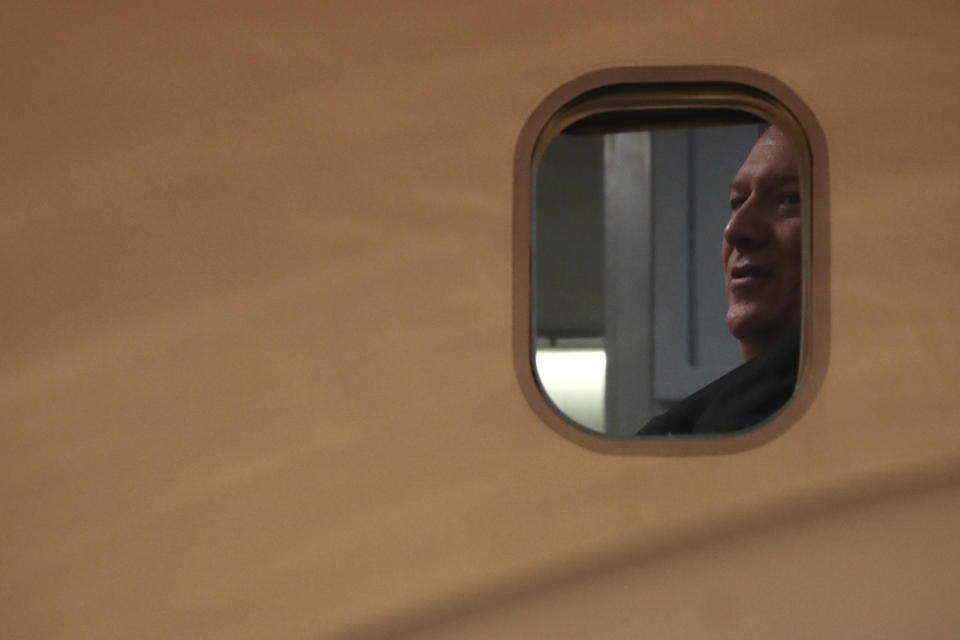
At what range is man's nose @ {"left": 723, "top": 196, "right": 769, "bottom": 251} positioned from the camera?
1658mm

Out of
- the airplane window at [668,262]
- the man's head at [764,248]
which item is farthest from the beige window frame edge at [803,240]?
the man's head at [764,248]

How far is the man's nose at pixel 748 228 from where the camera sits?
1.66 meters

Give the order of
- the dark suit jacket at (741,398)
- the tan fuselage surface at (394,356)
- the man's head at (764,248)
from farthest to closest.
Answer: the man's head at (764,248) → the dark suit jacket at (741,398) → the tan fuselage surface at (394,356)

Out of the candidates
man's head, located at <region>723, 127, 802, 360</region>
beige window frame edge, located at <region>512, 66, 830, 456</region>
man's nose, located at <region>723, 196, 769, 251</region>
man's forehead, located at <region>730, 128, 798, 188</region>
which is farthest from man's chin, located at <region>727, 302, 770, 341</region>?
beige window frame edge, located at <region>512, 66, 830, 456</region>

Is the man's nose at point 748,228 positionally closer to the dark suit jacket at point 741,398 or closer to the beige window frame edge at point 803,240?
the dark suit jacket at point 741,398

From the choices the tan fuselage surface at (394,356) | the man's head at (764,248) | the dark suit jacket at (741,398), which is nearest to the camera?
the tan fuselage surface at (394,356)

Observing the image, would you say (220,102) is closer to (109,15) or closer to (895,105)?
(109,15)

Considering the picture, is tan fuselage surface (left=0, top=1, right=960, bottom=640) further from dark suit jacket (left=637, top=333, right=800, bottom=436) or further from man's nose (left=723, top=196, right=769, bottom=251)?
man's nose (left=723, top=196, right=769, bottom=251)

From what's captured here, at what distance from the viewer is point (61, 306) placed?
1312 mm

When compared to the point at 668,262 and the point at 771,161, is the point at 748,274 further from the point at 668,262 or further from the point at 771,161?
the point at 668,262

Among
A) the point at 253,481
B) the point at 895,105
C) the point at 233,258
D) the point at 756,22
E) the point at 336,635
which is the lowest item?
the point at 336,635

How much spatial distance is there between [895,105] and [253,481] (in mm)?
972

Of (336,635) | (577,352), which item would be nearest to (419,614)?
(336,635)

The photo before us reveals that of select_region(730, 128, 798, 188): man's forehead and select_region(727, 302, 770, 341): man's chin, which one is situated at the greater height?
select_region(730, 128, 798, 188): man's forehead
